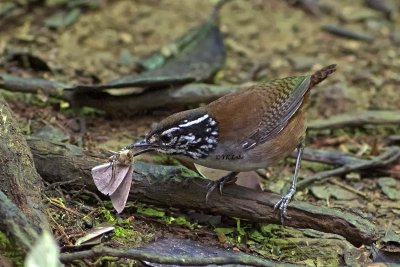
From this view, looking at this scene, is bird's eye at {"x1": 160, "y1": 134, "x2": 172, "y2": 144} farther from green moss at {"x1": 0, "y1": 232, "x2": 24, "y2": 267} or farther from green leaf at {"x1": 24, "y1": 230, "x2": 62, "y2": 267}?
green leaf at {"x1": 24, "y1": 230, "x2": 62, "y2": 267}

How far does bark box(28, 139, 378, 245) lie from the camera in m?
4.68

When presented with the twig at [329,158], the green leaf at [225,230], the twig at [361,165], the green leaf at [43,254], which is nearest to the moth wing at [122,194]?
the green leaf at [225,230]

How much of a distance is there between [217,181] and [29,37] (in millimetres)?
3757

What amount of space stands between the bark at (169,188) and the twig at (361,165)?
111 centimetres

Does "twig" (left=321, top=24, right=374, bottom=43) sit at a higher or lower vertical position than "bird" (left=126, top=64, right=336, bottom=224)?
lower

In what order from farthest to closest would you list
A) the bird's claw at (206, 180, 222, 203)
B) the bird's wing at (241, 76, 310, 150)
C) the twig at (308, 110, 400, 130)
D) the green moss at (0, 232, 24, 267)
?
the twig at (308, 110, 400, 130)
the bird's wing at (241, 76, 310, 150)
the bird's claw at (206, 180, 222, 203)
the green moss at (0, 232, 24, 267)

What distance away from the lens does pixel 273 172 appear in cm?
599

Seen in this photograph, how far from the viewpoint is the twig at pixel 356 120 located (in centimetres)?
655

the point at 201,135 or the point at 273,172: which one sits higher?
the point at 201,135

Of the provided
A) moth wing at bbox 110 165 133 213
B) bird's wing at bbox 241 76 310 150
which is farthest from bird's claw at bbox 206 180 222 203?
moth wing at bbox 110 165 133 213

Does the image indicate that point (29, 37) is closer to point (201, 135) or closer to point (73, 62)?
point (73, 62)

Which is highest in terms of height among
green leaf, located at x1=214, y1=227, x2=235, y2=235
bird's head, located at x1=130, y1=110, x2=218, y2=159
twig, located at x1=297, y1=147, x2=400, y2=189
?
bird's head, located at x1=130, y1=110, x2=218, y2=159

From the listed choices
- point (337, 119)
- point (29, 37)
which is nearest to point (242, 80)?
point (337, 119)

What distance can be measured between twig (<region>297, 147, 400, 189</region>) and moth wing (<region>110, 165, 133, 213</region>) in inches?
Result: 67.3
